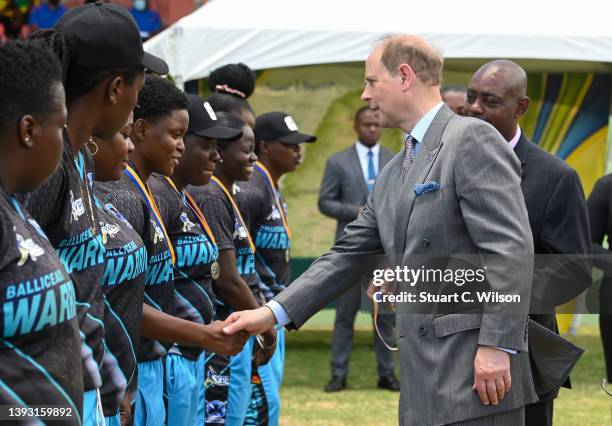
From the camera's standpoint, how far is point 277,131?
7348 mm

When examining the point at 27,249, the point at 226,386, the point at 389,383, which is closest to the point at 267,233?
the point at 226,386

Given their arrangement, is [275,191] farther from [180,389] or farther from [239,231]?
[180,389]

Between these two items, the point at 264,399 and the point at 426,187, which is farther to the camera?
the point at 264,399

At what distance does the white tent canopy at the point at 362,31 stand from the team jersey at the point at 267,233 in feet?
7.46

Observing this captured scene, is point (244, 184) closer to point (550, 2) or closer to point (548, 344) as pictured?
point (548, 344)

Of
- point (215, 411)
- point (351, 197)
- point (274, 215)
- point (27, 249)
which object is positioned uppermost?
point (27, 249)

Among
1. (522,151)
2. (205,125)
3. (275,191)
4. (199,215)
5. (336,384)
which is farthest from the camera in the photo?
(336,384)

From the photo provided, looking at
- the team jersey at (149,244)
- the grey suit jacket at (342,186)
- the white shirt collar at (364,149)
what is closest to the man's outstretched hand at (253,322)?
the team jersey at (149,244)

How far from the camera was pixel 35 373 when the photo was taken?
2.49 meters

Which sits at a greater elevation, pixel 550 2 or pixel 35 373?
pixel 35 373

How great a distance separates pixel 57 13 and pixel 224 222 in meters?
9.05

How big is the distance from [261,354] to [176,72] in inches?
132

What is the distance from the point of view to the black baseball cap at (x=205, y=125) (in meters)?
5.23

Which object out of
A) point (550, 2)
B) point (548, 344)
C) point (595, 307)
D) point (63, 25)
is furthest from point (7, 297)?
point (550, 2)
